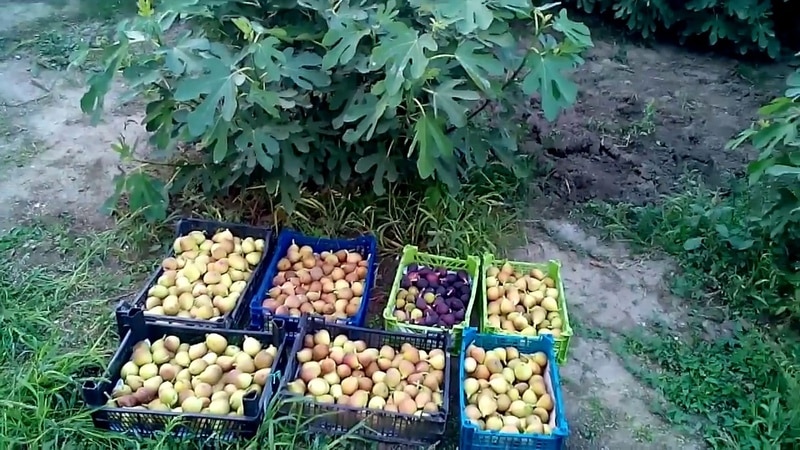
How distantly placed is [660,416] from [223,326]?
1496 millimetres

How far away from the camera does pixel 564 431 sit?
2.11 metres

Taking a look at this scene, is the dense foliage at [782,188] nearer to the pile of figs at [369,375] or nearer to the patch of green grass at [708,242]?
the patch of green grass at [708,242]

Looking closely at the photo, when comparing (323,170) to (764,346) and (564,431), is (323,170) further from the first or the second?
(764,346)

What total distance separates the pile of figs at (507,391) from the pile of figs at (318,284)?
1.64 ft

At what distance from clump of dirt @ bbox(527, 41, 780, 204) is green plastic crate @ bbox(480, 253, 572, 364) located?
0.76m

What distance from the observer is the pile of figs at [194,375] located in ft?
7.25

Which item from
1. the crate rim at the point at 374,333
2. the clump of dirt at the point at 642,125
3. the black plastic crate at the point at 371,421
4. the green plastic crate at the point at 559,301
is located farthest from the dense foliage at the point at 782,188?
the black plastic crate at the point at 371,421

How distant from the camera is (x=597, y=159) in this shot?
378 cm

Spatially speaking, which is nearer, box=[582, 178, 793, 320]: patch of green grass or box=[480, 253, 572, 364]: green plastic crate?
box=[480, 253, 572, 364]: green plastic crate

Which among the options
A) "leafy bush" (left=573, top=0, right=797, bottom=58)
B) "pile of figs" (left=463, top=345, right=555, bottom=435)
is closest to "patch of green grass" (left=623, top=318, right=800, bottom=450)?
"pile of figs" (left=463, top=345, right=555, bottom=435)

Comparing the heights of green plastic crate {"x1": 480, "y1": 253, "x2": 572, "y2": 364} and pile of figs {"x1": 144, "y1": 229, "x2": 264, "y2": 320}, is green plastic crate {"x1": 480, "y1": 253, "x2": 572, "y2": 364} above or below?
above

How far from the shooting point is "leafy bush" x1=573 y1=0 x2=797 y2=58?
466 cm

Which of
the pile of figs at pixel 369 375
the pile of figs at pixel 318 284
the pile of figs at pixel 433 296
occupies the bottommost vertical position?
the pile of figs at pixel 318 284

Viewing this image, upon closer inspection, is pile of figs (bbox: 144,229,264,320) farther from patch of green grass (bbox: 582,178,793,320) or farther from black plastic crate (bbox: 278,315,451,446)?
patch of green grass (bbox: 582,178,793,320)
